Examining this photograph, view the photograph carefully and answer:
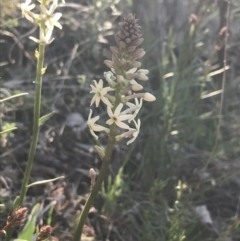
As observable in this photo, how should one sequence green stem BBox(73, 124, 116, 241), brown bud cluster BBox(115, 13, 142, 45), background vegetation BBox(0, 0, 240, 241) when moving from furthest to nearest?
background vegetation BBox(0, 0, 240, 241)
green stem BBox(73, 124, 116, 241)
brown bud cluster BBox(115, 13, 142, 45)

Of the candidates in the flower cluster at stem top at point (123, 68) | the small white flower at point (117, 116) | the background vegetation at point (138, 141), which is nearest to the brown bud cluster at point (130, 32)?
the flower cluster at stem top at point (123, 68)

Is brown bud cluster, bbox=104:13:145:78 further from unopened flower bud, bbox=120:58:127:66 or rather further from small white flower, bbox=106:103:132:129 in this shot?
small white flower, bbox=106:103:132:129

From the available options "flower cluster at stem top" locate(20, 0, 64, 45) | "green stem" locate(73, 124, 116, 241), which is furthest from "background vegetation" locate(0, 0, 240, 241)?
"flower cluster at stem top" locate(20, 0, 64, 45)

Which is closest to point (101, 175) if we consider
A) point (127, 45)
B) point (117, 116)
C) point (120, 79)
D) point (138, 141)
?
point (117, 116)

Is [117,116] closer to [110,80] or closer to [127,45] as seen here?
[110,80]

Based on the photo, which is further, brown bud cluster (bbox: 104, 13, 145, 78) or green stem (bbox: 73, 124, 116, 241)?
green stem (bbox: 73, 124, 116, 241)

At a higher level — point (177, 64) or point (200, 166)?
point (177, 64)

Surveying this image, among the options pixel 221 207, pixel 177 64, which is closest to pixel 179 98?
pixel 177 64

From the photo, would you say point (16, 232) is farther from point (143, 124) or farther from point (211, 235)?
point (143, 124)
